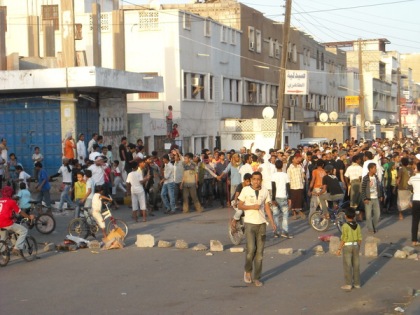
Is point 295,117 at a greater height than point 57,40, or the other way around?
point 57,40

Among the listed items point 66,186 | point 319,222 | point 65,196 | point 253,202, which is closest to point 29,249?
point 253,202

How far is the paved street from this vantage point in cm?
1128

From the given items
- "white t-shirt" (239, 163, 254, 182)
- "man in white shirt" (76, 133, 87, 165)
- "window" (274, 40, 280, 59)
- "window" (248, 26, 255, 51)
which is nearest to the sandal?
"white t-shirt" (239, 163, 254, 182)

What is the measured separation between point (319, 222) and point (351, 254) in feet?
25.8

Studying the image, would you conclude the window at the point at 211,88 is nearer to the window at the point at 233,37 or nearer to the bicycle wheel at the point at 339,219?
the window at the point at 233,37

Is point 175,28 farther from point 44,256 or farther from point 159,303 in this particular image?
point 159,303

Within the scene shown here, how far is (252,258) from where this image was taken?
1283 centimetres

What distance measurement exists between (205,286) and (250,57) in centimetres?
4105

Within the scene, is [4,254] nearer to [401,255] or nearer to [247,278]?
[247,278]

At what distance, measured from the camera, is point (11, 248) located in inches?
613

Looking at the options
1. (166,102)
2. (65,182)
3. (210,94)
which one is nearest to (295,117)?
(210,94)

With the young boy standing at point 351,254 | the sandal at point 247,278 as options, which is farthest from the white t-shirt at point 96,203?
the young boy standing at point 351,254

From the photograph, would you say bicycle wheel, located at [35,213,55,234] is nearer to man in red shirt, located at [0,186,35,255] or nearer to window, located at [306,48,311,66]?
man in red shirt, located at [0,186,35,255]

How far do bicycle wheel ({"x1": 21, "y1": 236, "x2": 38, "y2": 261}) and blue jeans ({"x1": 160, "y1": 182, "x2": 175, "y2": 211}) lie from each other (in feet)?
30.2
